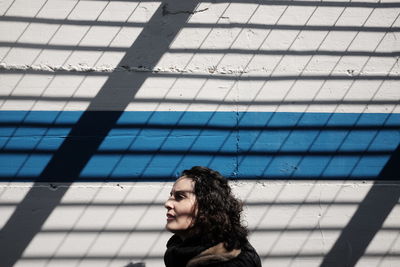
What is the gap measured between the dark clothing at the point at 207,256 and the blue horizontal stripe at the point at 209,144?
1269 millimetres

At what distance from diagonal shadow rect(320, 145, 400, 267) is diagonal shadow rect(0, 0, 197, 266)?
2.19 m

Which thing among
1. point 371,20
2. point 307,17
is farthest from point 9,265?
point 371,20

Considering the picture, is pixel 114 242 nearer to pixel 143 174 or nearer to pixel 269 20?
pixel 143 174

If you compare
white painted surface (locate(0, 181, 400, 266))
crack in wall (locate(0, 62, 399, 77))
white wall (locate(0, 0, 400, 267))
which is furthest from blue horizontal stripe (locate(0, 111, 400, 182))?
crack in wall (locate(0, 62, 399, 77))

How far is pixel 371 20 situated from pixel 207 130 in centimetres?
176

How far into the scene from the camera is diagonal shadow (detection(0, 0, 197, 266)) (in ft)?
12.2

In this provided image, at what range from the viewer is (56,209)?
375 centimetres

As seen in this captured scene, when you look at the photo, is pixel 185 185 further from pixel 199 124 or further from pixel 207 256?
pixel 199 124

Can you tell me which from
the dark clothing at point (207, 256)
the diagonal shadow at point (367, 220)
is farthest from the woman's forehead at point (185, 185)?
the diagonal shadow at point (367, 220)

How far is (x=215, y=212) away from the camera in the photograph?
2.59m

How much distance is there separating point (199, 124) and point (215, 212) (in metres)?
1.38

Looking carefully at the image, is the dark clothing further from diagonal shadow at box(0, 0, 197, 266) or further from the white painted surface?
diagonal shadow at box(0, 0, 197, 266)

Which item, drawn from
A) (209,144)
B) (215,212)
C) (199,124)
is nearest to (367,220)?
(209,144)

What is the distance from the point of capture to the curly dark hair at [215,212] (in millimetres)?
2557
